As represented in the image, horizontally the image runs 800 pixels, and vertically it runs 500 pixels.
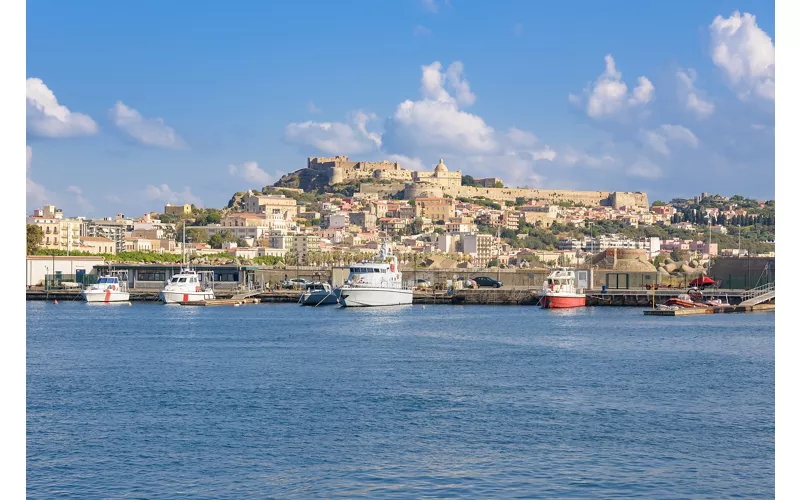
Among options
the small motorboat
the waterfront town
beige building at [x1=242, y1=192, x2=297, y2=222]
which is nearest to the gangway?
the small motorboat

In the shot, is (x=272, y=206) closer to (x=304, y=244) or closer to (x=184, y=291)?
(x=304, y=244)

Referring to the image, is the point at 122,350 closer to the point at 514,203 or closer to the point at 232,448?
the point at 232,448

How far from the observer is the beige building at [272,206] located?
123m

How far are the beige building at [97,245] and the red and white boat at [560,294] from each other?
4176 centimetres

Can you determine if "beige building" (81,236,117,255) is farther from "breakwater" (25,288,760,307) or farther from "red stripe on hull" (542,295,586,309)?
"red stripe on hull" (542,295,586,309)

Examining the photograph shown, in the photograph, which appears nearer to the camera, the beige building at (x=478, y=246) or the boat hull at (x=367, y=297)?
the boat hull at (x=367, y=297)

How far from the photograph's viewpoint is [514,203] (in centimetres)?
14788

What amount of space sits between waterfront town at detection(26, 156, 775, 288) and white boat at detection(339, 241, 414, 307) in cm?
1848

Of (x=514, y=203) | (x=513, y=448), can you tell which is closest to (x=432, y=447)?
(x=513, y=448)

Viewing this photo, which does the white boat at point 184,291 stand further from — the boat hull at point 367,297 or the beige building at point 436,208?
the beige building at point 436,208

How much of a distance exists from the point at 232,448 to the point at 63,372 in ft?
26.1

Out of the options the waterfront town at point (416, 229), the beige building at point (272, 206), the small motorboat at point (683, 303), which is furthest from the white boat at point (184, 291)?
the beige building at point (272, 206)
